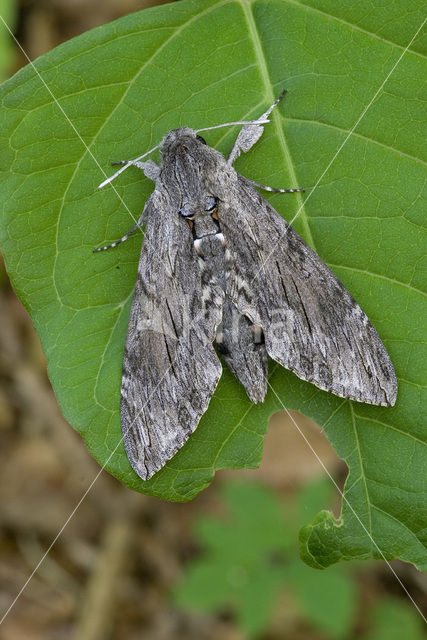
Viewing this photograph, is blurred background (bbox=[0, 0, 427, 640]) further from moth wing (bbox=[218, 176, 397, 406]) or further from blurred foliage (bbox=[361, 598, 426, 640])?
moth wing (bbox=[218, 176, 397, 406])

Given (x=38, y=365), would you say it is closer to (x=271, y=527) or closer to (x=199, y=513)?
(x=199, y=513)

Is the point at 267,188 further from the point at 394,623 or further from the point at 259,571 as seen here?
the point at 394,623

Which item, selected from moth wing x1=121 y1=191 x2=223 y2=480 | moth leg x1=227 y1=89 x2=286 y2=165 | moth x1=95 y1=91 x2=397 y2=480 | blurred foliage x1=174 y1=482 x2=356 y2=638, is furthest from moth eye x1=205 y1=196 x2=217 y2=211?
blurred foliage x1=174 y1=482 x2=356 y2=638

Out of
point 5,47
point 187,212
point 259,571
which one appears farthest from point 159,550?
point 5,47

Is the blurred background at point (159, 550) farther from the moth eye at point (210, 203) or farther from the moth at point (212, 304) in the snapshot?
the moth eye at point (210, 203)

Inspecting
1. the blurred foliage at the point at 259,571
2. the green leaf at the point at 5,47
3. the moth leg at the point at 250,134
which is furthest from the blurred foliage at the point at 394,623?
the green leaf at the point at 5,47

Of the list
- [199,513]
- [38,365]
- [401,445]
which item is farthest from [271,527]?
[401,445]
